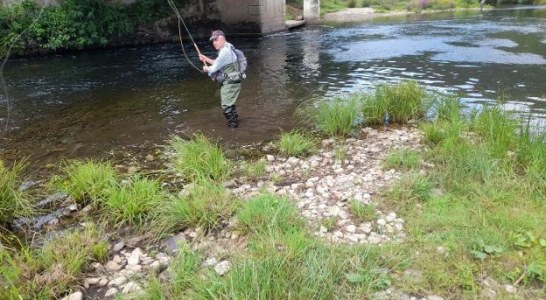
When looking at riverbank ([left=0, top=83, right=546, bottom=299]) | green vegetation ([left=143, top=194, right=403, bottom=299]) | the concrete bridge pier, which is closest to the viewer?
green vegetation ([left=143, top=194, right=403, bottom=299])

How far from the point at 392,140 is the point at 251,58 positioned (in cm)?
1214

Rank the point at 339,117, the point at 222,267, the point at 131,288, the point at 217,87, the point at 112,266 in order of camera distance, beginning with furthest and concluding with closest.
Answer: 1. the point at 217,87
2. the point at 339,117
3. the point at 112,266
4. the point at 222,267
5. the point at 131,288

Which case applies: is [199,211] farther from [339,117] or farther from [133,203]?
[339,117]

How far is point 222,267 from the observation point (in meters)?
3.98

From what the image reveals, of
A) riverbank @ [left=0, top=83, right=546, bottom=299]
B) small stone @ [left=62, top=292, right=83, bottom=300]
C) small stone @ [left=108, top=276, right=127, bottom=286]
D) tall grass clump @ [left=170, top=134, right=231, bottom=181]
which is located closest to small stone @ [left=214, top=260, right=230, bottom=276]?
riverbank @ [left=0, top=83, right=546, bottom=299]

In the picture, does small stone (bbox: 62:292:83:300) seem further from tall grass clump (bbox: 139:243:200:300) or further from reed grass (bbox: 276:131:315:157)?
reed grass (bbox: 276:131:315:157)

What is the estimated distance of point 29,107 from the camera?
1105cm

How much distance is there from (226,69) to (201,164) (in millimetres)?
2541

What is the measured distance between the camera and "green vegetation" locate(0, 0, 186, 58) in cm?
1844

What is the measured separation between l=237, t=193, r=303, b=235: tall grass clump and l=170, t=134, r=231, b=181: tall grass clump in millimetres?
1426

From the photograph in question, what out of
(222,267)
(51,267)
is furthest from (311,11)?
(51,267)

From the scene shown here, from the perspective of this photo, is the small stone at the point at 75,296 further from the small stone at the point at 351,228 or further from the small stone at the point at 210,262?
the small stone at the point at 351,228

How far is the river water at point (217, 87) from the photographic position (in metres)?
8.82

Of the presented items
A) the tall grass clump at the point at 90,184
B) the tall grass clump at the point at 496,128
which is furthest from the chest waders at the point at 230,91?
the tall grass clump at the point at 496,128
